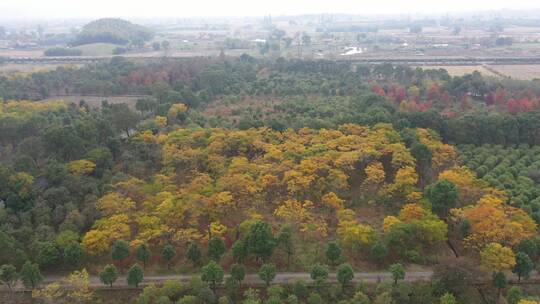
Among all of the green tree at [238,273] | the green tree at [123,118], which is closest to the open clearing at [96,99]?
the green tree at [123,118]

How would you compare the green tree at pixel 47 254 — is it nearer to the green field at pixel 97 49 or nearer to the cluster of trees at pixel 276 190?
the cluster of trees at pixel 276 190

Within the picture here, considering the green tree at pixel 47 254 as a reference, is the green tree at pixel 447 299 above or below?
below

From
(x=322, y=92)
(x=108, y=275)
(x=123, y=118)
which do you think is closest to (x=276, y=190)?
(x=108, y=275)

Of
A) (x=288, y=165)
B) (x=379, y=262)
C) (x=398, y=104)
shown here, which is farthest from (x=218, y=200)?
(x=398, y=104)

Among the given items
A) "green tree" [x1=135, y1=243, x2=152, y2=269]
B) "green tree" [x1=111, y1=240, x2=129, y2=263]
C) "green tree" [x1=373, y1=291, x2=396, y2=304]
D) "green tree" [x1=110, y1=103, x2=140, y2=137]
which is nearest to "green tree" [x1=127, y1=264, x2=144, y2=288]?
"green tree" [x1=135, y1=243, x2=152, y2=269]

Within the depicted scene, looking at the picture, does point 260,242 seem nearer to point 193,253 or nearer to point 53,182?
point 193,253
